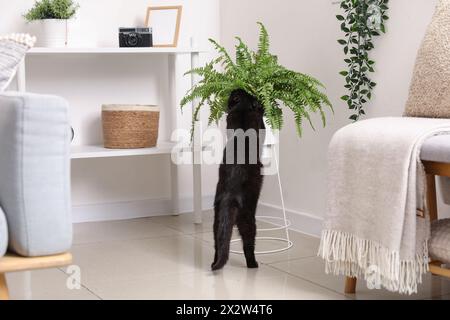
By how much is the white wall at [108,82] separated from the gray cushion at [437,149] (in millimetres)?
1816

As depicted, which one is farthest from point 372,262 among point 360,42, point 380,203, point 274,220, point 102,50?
point 102,50

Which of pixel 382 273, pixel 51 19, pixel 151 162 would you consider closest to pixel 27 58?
pixel 51 19

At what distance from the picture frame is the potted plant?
42cm

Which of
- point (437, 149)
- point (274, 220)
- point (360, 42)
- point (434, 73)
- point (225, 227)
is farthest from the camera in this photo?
point (274, 220)

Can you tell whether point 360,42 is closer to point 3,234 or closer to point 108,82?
point 108,82

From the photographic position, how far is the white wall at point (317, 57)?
253cm

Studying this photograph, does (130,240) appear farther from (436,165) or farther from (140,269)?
(436,165)

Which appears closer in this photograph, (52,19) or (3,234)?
(3,234)

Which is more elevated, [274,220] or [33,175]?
[33,175]

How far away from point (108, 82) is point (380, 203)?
178 centimetres

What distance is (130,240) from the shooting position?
294 cm

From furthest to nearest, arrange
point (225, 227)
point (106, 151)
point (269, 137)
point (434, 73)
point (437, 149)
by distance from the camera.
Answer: point (106, 151) → point (269, 137) → point (225, 227) → point (434, 73) → point (437, 149)

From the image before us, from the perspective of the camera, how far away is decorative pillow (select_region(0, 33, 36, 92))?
5.92ft

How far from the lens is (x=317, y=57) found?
2.95 metres
